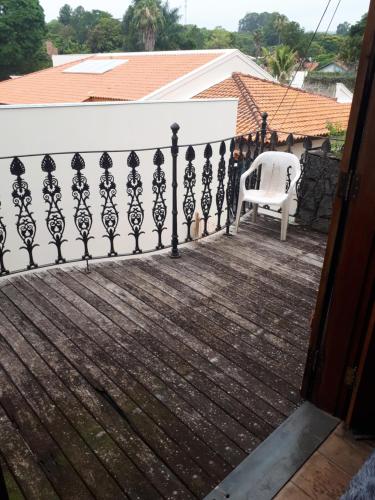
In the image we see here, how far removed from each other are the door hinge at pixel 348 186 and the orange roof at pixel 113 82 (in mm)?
13116

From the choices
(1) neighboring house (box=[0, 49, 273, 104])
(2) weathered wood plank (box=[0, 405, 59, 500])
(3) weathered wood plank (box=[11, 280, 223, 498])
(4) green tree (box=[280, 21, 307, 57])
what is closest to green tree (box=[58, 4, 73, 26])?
(4) green tree (box=[280, 21, 307, 57])

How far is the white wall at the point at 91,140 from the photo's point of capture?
7.75 meters

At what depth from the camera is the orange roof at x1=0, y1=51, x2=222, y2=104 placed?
48.8 ft

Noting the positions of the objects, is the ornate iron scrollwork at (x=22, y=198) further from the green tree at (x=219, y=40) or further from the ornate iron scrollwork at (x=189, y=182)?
the green tree at (x=219, y=40)

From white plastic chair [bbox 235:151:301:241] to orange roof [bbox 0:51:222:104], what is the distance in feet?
33.9

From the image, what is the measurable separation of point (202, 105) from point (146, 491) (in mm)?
9139

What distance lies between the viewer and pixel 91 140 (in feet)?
27.6

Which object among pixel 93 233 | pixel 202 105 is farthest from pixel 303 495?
pixel 202 105

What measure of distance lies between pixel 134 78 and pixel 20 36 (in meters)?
26.7

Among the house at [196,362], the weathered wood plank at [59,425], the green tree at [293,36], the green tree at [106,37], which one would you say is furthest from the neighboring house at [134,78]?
the green tree at [293,36]

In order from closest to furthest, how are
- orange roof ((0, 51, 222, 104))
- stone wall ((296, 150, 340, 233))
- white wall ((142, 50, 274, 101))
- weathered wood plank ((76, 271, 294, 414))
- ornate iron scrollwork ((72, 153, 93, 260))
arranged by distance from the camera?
weathered wood plank ((76, 271, 294, 414)) → ornate iron scrollwork ((72, 153, 93, 260)) → stone wall ((296, 150, 340, 233)) → white wall ((142, 50, 274, 101)) → orange roof ((0, 51, 222, 104))

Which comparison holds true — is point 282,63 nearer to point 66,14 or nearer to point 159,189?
point 159,189

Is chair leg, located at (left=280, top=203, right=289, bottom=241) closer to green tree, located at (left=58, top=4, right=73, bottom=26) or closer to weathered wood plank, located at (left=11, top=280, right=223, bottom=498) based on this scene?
weathered wood plank, located at (left=11, top=280, right=223, bottom=498)

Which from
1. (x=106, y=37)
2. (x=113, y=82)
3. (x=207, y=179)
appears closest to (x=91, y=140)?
(x=207, y=179)
